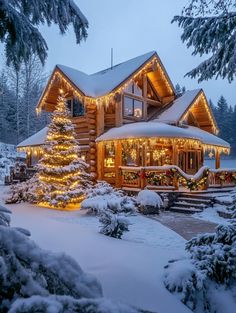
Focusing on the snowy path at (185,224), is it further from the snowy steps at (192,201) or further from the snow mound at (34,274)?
the snow mound at (34,274)

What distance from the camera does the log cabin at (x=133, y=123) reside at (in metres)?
15.3

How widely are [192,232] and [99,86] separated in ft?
39.7

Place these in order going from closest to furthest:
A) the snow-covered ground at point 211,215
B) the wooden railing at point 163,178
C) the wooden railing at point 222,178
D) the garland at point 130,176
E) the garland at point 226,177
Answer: the snow-covered ground at point 211,215 < the wooden railing at point 163,178 < the garland at point 130,176 < the wooden railing at point 222,178 < the garland at point 226,177

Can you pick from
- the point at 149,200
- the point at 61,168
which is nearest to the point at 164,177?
the point at 149,200

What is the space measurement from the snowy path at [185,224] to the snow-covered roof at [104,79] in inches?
330

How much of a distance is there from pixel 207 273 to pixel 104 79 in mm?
16266

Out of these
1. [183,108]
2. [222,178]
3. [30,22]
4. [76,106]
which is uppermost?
[76,106]

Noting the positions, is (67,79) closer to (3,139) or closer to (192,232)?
(192,232)

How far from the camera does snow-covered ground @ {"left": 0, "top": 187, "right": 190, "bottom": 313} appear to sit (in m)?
4.02

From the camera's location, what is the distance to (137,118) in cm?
1898

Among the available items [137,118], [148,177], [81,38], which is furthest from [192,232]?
[137,118]

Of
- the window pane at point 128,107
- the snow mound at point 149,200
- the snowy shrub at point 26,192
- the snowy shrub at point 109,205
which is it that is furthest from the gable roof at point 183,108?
the snowy shrub at point 26,192

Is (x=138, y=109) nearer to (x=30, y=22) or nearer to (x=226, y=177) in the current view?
(x=226, y=177)

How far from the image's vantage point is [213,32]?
17.6ft
